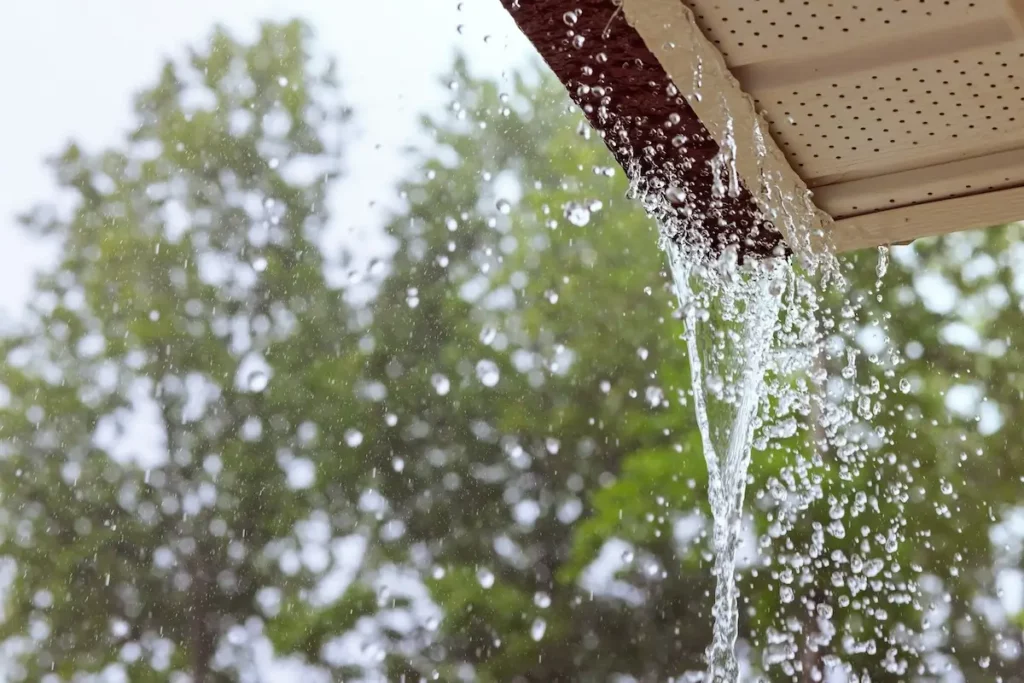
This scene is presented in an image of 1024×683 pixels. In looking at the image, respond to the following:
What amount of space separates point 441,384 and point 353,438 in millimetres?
574

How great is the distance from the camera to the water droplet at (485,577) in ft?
18.1

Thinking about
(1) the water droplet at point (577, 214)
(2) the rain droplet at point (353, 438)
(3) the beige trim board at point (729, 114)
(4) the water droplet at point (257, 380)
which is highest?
(3) the beige trim board at point (729, 114)

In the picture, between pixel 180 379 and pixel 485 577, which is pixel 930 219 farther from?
pixel 180 379

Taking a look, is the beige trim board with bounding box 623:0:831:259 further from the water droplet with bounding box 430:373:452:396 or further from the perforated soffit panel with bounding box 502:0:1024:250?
the water droplet with bounding box 430:373:452:396

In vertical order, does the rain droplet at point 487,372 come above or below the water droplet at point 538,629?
above

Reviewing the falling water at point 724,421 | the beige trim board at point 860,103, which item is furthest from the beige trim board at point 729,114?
the falling water at point 724,421

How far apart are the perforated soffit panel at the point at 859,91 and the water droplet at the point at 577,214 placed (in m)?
3.85

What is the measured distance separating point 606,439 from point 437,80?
2.55m

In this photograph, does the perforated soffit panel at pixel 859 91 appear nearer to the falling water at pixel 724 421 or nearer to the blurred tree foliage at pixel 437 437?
the falling water at pixel 724 421

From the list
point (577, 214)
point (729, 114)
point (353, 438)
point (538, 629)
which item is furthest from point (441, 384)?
point (729, 114)

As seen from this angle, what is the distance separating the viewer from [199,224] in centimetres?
618

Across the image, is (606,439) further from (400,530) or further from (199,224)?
(199,224)

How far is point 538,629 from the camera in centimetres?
542

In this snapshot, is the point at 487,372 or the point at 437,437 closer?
the point at 437,437
